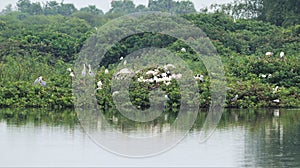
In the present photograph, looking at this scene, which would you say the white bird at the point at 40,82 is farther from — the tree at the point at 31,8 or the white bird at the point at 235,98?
the tree at the point at 31,8

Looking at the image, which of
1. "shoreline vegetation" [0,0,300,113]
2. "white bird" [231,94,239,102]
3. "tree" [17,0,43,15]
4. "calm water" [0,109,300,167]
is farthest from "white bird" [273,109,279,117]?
"tree" [17,0,43,15]

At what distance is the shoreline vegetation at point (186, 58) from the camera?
53.7 feet

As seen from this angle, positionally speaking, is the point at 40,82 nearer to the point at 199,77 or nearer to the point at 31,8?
the point at 199,77

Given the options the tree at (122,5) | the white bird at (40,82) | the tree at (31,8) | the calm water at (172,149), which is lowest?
the calm water at (172,149)

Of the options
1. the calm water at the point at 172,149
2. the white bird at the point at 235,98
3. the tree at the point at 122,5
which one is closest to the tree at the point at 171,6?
the tree at the point at 122,5

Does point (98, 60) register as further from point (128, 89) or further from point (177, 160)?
point (177, 160)

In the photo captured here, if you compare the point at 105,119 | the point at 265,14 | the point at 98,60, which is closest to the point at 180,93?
the point at 105,119

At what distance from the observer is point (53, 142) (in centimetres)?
1172

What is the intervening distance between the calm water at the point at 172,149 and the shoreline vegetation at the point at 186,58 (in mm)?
1567

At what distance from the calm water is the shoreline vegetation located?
1567mm

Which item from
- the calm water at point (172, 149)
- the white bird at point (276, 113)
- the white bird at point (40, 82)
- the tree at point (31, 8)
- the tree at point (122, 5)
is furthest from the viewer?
the tree at point (122, 5)

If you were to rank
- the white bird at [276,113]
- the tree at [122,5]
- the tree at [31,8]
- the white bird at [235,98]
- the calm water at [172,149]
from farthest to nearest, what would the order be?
the tree at [122,5]
the tree at [31,8]
the white bird at [235,98]
the white bird at [276,113]
the calm water at [172,149]

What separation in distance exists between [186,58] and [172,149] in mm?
8482

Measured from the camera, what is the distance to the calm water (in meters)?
10.4
